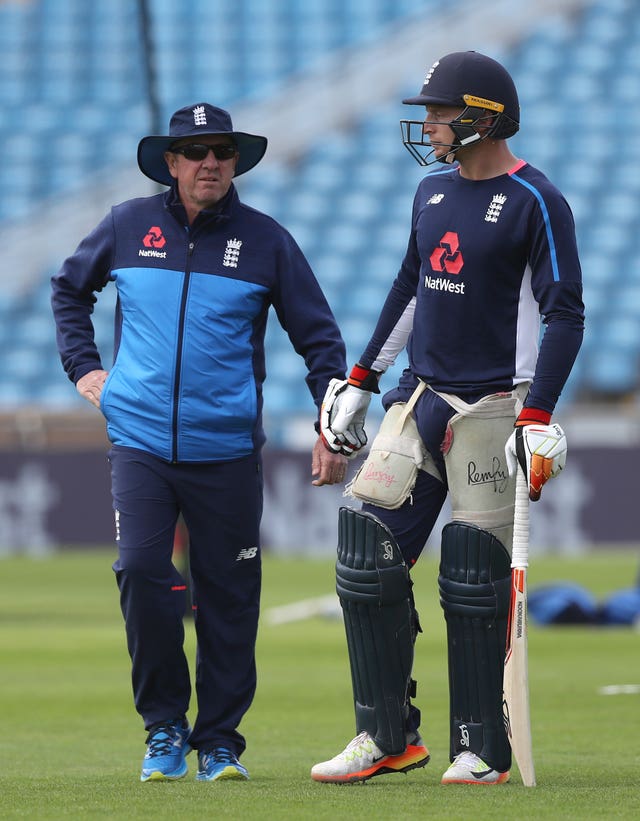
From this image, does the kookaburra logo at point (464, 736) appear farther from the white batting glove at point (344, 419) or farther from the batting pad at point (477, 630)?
the white batting glove at point (344, 419)

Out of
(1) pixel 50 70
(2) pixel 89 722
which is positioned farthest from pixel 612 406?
(2) pixel 89 722

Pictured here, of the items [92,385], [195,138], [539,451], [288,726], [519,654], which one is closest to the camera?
[539,451]

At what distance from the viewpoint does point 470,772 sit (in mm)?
5168

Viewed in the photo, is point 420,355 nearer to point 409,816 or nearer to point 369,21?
point 409,816

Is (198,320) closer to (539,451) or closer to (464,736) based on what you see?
(539,451)

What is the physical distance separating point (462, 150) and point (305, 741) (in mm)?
2626

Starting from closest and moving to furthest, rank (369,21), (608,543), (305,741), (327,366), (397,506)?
(397,506), (327,366), (305,741), (608,543), (369,21)

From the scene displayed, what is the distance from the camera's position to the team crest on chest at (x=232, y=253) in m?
5.58

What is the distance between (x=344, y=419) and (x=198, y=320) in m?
0.55

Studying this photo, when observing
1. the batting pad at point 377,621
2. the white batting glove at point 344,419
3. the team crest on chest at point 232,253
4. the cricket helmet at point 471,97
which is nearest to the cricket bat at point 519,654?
the batting pad at point 377,621

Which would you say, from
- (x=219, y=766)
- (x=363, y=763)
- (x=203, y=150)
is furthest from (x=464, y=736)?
(x=203, y=150)

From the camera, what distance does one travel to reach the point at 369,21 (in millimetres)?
26906

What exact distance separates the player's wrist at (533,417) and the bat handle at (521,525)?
0.15 m

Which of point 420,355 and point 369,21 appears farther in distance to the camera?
point 369,21
